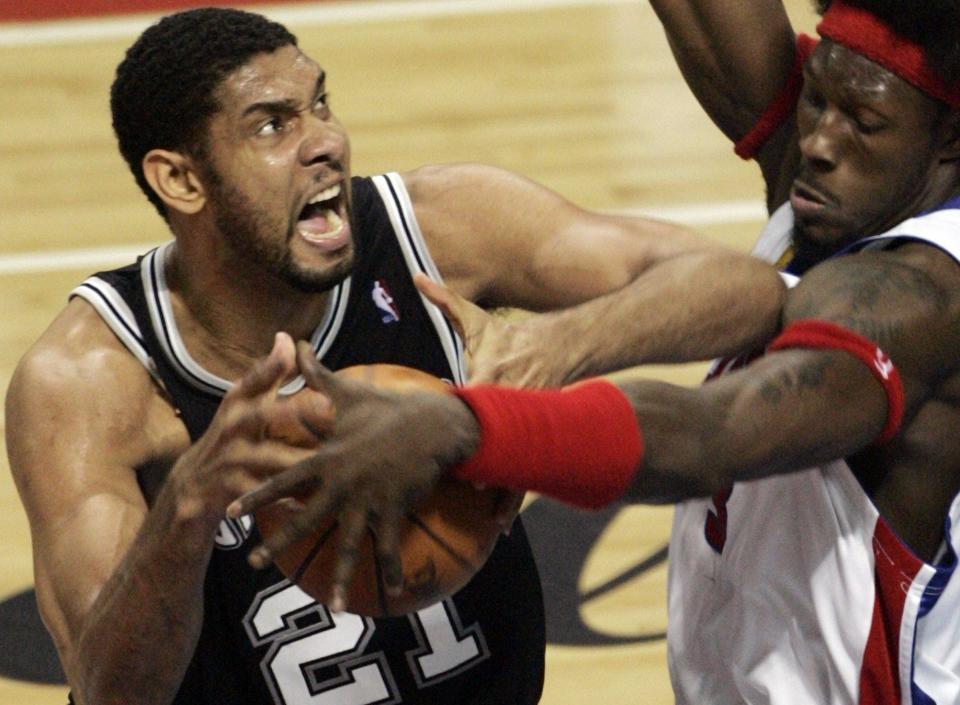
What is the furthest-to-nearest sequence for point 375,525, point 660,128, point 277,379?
point 660,128 < point 277,379 < point 375,525

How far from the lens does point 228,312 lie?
290cm

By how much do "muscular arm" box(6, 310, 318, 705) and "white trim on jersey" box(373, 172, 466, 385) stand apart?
1.58 feet

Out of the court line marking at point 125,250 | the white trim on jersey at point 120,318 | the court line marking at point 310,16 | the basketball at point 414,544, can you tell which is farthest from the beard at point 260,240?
the court line marking at point 310,16

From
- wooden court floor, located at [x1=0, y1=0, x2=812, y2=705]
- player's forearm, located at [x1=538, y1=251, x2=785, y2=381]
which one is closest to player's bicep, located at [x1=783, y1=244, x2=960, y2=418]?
player's forearm, located at [x1=538, y1=251, x2=785, y2=381]

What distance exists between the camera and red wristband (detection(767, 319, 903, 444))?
2.14 metres

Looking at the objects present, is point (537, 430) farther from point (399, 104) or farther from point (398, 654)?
point (399, 104)

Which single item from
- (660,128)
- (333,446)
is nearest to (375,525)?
(333,446)

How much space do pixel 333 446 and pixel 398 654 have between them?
1142mm

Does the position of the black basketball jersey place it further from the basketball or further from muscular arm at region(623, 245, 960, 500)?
muscular arm at region(623, 245, 960, 500)

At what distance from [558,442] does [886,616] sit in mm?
781

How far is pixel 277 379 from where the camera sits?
6.91 feet

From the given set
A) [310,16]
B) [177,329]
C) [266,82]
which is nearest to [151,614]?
[177,329]

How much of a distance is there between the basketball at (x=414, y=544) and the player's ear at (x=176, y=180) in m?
0.74

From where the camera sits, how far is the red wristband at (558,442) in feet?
6.30
